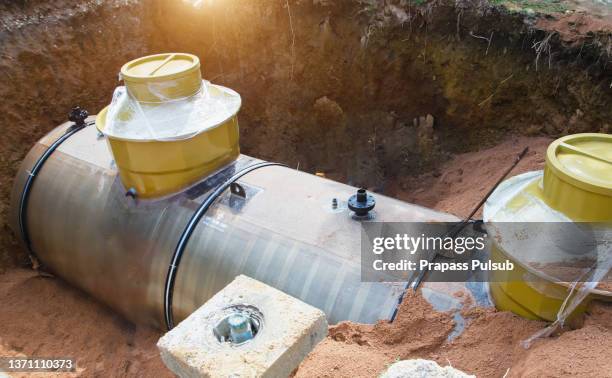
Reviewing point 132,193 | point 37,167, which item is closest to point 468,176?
point 132,193

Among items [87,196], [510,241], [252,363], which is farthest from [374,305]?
[87,196]

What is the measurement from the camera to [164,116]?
13.8 feet

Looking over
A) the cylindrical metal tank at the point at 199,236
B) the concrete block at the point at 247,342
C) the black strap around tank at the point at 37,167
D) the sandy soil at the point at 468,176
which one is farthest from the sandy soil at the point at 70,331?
the sandy soil at the point at 468,176

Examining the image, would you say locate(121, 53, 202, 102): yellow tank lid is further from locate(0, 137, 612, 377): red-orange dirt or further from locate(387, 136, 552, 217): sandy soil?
locate(387, 136, 552, 217): sandy soil

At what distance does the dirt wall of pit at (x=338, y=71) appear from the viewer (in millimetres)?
5641

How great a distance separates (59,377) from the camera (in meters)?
4.47

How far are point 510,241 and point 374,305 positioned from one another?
1.03 m

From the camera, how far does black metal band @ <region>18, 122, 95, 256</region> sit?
17.5 ft

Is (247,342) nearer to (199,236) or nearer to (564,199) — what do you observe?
(564,199)

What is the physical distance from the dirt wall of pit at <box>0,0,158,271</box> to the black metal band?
0.65m

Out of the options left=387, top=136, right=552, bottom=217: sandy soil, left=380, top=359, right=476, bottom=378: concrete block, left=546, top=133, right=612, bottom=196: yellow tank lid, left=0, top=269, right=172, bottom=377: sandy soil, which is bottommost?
left=0, top=269, right=172, bottom=377: sandy soil

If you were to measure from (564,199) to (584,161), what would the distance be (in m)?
0.26

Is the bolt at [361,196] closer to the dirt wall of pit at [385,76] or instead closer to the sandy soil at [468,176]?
the sandy soil at [468,176]
